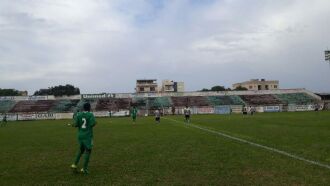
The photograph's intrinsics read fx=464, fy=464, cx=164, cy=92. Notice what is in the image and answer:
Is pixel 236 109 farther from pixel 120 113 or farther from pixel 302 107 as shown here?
pixel 120 113

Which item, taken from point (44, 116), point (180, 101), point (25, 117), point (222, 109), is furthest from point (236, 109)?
point (25, 117)

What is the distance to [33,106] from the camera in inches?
4102

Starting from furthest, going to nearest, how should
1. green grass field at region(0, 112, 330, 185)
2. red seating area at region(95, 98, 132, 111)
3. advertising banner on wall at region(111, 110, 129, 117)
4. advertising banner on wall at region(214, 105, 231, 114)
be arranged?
red seating area at region(95, 98, 132, 111) < advertising banner on wall at region(214, 105, 231, 114) < advertising banner on wall at region(111, 110, 129, 117) < green grass field at region(0, 112, 330, 185)

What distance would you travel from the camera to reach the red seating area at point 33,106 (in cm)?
10164

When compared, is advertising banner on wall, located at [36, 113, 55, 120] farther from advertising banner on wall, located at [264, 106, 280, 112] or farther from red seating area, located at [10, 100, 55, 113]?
advertising banner on wall, located at [264, 106, 280, 112]

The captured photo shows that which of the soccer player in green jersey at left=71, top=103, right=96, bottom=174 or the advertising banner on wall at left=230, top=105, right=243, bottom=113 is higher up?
the advertising banner on wall at left=230, top=105, right=243, bottom=113

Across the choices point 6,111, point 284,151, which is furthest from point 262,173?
point 6,111

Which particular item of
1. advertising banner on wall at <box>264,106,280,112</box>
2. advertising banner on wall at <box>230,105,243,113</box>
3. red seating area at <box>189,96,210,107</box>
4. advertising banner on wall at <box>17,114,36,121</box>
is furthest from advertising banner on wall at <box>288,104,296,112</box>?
advertising banner on wall at <box>17,114,36,121</box>

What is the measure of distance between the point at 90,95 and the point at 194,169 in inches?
3987

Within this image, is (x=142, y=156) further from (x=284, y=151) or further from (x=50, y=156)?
(x=284, y=151)

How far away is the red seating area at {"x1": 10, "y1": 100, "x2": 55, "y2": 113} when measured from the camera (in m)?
102

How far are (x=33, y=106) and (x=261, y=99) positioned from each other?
172 feet

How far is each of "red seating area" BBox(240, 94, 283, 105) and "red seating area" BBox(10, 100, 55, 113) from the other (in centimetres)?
4510

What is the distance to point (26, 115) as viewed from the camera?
94562mm
